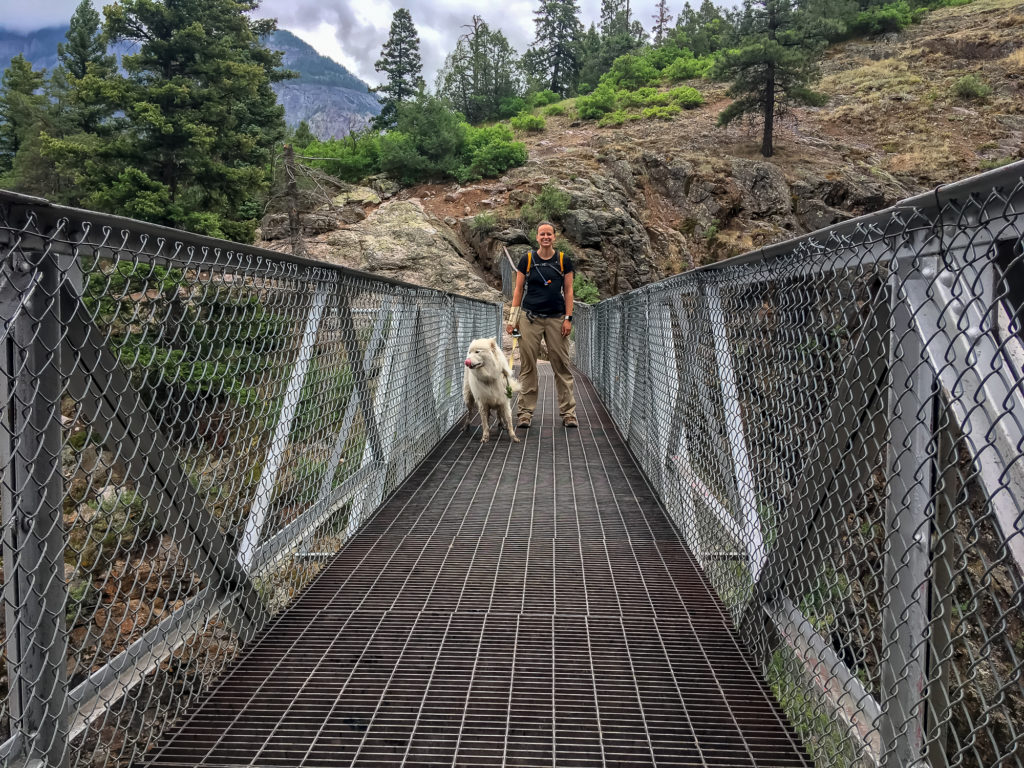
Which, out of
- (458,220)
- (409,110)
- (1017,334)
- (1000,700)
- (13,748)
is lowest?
(13,748)

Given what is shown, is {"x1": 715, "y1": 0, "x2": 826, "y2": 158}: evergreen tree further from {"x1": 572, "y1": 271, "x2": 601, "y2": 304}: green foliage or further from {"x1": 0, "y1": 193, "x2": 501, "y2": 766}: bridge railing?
{"x1": 0, "y1": 193, "x2": 501, "y2": 766}: bridge railing

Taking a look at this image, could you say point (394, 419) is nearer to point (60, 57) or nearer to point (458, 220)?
point (458, 220)

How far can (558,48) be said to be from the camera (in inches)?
2375

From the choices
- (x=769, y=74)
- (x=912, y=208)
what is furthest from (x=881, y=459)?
(x=769, y=74)

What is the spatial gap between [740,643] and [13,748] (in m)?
2.59

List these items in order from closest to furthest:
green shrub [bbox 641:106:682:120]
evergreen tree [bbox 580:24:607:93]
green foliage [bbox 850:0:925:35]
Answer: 1. green shrub [bbox 641:106:682:120]
2. green foliage [bbox 850:0:925:35]
3. evergreen tree [bbox 580:24:607:93]

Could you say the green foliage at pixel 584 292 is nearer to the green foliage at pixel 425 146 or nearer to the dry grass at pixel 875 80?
the green foliage at pixel 425 146

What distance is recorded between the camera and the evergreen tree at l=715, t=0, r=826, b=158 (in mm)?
27969

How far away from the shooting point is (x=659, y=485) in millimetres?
4664

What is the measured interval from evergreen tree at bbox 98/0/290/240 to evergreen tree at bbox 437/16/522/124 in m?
30.6

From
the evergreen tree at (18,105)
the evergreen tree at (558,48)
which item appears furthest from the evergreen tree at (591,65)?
the evergreen tree at (18,105)

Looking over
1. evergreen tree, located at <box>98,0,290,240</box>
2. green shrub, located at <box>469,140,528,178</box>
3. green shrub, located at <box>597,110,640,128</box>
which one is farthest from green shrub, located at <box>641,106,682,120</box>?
evergreen tree, located at <box>98,0,290,240</box>

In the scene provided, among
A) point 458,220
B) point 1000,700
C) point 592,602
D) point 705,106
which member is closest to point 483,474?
point 592,602

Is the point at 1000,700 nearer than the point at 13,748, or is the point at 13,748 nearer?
the point at 1000,700
